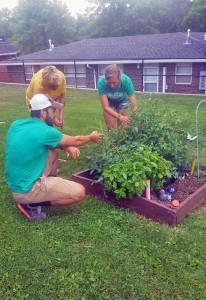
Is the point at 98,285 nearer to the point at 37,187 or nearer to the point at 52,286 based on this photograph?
the point at 52,286

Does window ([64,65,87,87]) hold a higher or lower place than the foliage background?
lower

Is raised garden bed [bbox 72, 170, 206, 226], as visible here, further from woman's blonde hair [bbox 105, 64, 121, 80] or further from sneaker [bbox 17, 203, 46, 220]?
woman's blonde hair [bbox 105, 64, 121, 80]

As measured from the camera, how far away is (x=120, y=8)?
2844 cm

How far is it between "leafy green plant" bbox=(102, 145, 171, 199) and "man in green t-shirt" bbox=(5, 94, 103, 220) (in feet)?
1.16

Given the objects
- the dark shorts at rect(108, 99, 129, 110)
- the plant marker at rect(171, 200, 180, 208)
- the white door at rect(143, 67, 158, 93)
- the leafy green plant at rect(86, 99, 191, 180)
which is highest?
the dark shorts at rect(108, 99, 129, 110)

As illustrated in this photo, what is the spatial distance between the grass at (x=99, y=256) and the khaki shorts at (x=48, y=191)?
26 cm

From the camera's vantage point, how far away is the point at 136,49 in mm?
17453

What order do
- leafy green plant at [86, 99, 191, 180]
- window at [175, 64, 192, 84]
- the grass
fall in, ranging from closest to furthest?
the grass → leafy green plant at [86, 99, 191, 180] → window at [175, 64, 192, 84]

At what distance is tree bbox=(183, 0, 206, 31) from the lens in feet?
80.8

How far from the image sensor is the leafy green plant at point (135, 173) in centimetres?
315

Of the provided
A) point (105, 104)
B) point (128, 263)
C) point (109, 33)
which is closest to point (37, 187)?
point (128, 263)

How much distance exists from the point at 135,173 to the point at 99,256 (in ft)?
2.93

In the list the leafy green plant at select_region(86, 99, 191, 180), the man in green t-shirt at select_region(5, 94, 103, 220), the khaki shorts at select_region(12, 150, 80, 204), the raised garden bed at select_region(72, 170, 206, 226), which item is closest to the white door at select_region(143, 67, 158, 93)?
the leafy green plant at select_region(86, 99, 191, 180)

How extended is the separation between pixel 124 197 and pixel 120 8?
2843 centimetres
